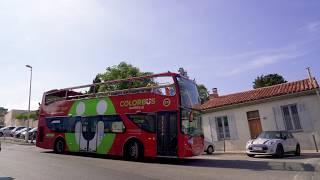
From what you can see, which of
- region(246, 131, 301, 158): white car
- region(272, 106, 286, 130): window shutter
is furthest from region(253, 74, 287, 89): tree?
region(246, 131, 301, 158): white car

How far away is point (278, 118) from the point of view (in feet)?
78.0

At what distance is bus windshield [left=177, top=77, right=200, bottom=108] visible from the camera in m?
15.1

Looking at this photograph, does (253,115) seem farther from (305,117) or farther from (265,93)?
(305,117)

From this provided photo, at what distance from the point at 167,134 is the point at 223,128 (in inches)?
545

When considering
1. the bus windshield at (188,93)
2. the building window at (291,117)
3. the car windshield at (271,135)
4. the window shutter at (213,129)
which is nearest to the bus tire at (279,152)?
the car windshield at (271,135)

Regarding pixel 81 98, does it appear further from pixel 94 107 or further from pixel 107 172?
pixel 107 172

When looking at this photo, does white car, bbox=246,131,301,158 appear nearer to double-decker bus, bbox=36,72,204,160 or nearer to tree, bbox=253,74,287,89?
double-decker bus, bbox=36,72,204,160

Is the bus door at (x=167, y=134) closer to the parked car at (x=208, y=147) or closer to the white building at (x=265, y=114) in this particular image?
the parked car at (x=208, y=147)

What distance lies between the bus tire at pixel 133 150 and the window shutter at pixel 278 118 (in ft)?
41.4

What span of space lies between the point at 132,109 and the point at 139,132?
4.20 ft

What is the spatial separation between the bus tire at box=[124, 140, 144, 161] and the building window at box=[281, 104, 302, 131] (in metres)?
12.9

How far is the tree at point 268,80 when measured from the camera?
5434cm

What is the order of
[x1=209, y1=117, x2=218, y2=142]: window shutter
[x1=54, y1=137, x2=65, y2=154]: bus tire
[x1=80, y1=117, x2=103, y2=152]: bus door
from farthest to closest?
[x1=209, y1=117, x2=218, y2=142]: window shutter < [x1=54, y1=137, x2=65, y2=154]: bus tire < [x1=80, y1=117, x2=103, y2=152]: bus door

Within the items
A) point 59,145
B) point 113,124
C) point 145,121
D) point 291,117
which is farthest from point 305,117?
point 59,145
